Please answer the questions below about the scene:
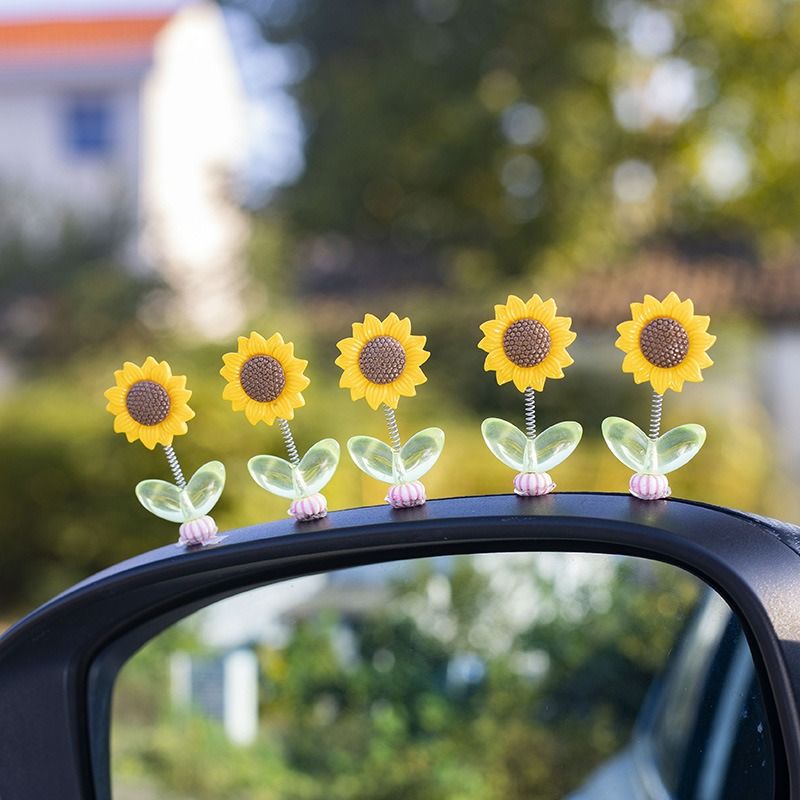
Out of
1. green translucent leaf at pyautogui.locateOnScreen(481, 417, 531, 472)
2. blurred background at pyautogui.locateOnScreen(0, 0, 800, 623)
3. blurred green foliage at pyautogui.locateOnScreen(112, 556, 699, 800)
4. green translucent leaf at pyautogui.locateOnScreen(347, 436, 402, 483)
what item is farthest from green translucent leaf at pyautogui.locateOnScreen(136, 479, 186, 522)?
blurred background at pyautogui.locateOnScreen(0, 0, 800, 623)

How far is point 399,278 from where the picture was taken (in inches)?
715

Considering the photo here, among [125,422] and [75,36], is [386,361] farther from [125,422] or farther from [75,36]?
[75,36]

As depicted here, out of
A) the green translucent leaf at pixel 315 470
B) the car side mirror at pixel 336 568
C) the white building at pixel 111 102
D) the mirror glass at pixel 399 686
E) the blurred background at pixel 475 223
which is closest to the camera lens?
the car side mirror at pixel 336 568

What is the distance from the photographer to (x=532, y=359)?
1.39 meters

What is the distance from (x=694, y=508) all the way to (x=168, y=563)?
63cm

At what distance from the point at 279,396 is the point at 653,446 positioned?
0.45 m

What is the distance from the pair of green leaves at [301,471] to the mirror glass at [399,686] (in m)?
1.54

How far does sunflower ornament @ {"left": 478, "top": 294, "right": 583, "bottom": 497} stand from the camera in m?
1.38

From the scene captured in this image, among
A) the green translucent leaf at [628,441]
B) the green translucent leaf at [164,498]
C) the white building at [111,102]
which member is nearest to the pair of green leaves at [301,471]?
the green translucent leaf at [164,498]

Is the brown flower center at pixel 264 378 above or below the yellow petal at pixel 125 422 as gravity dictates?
above

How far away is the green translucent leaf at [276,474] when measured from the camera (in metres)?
1.46

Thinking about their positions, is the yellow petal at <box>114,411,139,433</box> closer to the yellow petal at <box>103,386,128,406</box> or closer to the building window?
the yellow petal at <box>103,386,128,406</box>

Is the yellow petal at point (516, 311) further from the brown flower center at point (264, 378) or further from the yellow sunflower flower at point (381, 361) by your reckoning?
the brown flower center at point (264, 378)

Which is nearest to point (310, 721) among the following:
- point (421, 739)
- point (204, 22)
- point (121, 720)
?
point (421, 739)
